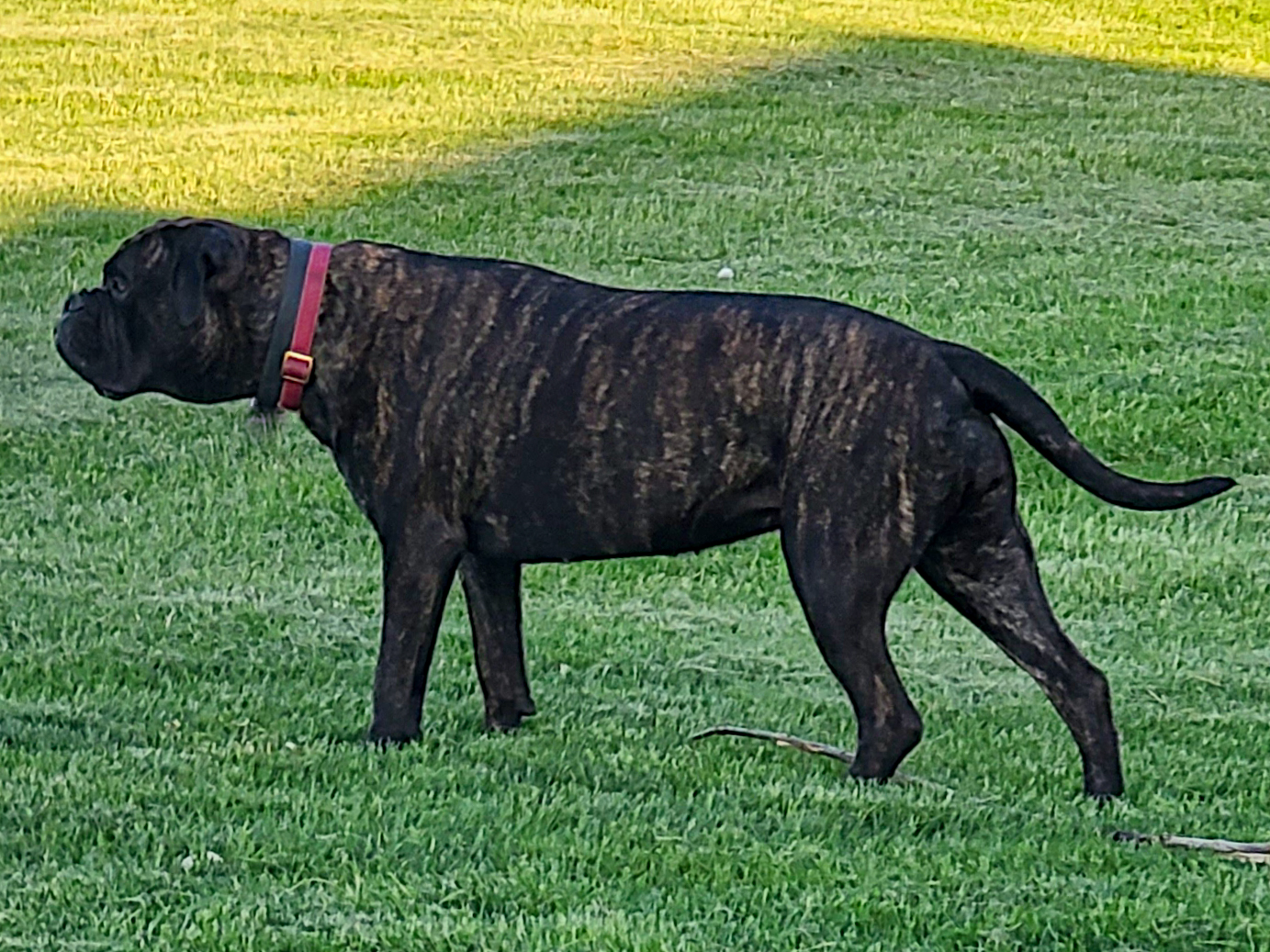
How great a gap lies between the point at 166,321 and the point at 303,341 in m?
0.38

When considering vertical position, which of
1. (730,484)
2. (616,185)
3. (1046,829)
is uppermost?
(730,484)

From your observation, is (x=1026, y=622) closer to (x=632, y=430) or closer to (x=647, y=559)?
(x=632, y=430)

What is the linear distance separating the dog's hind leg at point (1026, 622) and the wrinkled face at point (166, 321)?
1873 mm

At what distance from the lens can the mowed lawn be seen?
16.8ft

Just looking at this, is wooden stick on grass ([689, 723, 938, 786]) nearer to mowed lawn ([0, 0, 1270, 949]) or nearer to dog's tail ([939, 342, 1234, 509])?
mowed lawn ([0, 0, 1270, 949])

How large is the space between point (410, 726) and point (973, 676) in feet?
7.07

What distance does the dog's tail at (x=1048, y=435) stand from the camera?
19.5 feet

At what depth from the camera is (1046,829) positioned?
18.5 ft

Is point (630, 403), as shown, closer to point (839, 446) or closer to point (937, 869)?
point (839, 446)

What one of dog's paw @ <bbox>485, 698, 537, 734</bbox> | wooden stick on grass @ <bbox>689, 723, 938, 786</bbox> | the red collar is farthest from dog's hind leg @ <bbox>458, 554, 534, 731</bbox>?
the red collar

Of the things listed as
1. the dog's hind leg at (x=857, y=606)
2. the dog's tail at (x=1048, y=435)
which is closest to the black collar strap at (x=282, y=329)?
the dog's hind leg at (x=857, y=606)

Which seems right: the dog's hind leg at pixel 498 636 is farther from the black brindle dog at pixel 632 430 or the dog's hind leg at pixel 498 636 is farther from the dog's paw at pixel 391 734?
the dog's paw at pixel 391 734

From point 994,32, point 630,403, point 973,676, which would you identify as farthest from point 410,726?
point 994,32

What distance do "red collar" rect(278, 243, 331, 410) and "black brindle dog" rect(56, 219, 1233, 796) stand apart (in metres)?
0.03
